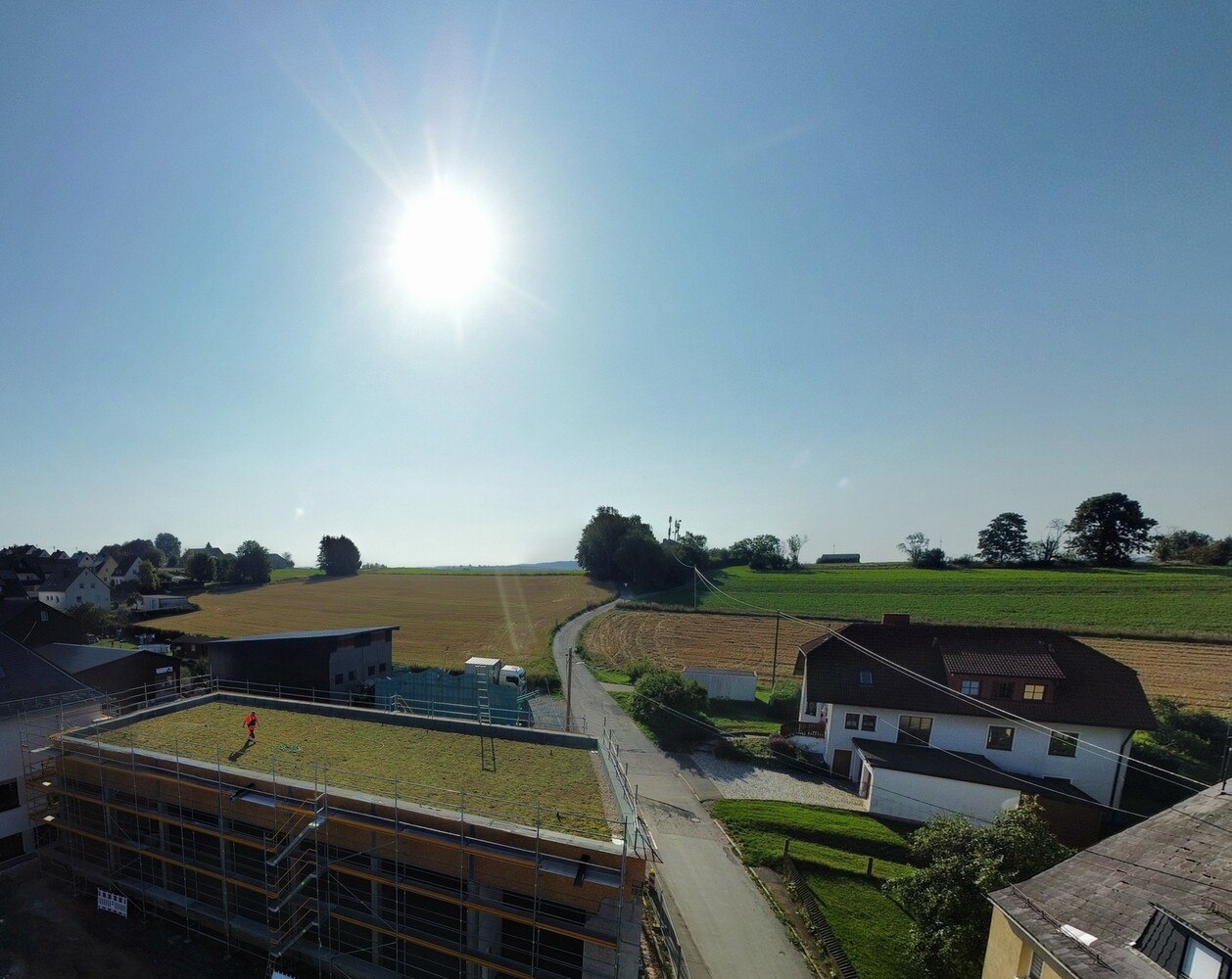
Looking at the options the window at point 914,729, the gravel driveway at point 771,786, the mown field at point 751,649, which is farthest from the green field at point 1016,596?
the gravel driveway at point 771,786

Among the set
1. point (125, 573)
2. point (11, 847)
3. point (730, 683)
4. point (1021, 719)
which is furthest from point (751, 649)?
point (125, 573)

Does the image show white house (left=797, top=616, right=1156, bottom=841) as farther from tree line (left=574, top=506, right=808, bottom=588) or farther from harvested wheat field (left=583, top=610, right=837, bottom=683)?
tree line (left=574, top=506, right=808, bottom=588)

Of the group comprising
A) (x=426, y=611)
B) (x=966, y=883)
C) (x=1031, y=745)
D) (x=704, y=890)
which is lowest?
(x=426, y=611)

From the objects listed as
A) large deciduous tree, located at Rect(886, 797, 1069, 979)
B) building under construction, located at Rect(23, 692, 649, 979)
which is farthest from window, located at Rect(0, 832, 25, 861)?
large deciduous tree, located at Rect(886, 797, 1069, 979)

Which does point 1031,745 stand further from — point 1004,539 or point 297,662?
point 1004,539

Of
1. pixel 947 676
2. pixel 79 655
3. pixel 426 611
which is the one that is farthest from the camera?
pixel 426 611

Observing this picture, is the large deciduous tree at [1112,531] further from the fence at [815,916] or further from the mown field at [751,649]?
the fence at [815,916]
